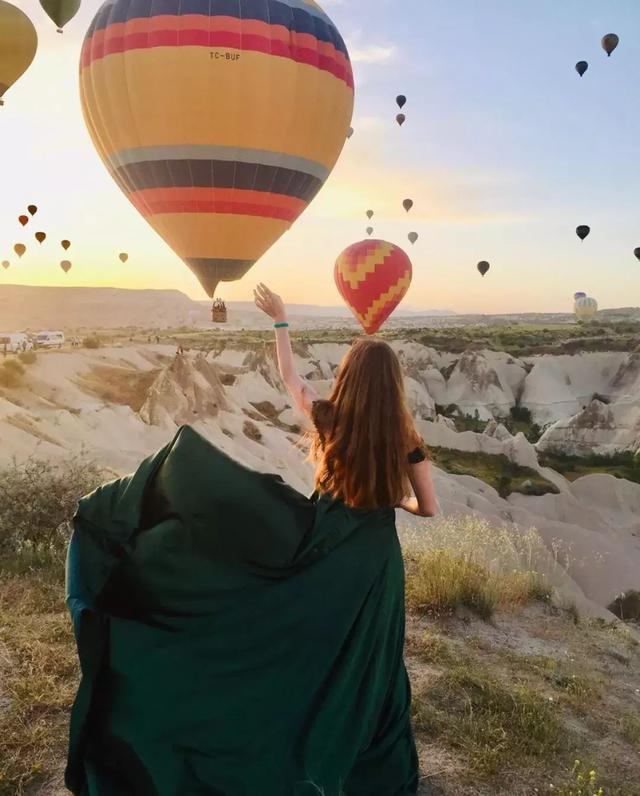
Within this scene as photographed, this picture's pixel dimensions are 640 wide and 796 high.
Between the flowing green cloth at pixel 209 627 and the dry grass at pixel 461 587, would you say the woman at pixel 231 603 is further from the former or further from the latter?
the dry grass at pixel 461 587

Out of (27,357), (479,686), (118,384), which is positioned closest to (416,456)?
(479,686)

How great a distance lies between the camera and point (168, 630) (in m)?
2.26

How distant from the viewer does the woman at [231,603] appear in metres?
2.21

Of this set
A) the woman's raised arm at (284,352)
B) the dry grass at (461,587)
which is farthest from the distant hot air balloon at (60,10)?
the woman's raised arm at (284,352)

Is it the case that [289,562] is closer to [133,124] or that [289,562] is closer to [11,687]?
[11,687]

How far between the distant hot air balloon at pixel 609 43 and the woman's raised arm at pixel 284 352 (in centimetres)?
2223

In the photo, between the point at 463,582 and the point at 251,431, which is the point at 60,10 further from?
the point at 463,582

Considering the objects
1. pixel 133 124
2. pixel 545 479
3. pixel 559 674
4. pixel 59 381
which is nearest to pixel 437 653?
pixel 559 674

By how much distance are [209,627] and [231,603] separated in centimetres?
10

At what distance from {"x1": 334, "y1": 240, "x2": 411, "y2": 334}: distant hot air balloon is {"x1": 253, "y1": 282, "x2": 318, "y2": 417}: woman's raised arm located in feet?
47.4

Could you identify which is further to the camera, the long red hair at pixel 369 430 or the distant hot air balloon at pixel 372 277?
the distant hot air balloon at pixel 372 277

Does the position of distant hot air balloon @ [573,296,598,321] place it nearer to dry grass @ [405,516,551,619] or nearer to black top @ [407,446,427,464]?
dry grass @ [405,516,551,619]

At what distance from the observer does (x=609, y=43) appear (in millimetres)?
21578

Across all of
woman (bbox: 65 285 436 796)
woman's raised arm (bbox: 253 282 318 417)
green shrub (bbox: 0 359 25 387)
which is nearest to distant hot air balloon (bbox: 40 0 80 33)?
green shrub (bbox: 0 359 25 387)
